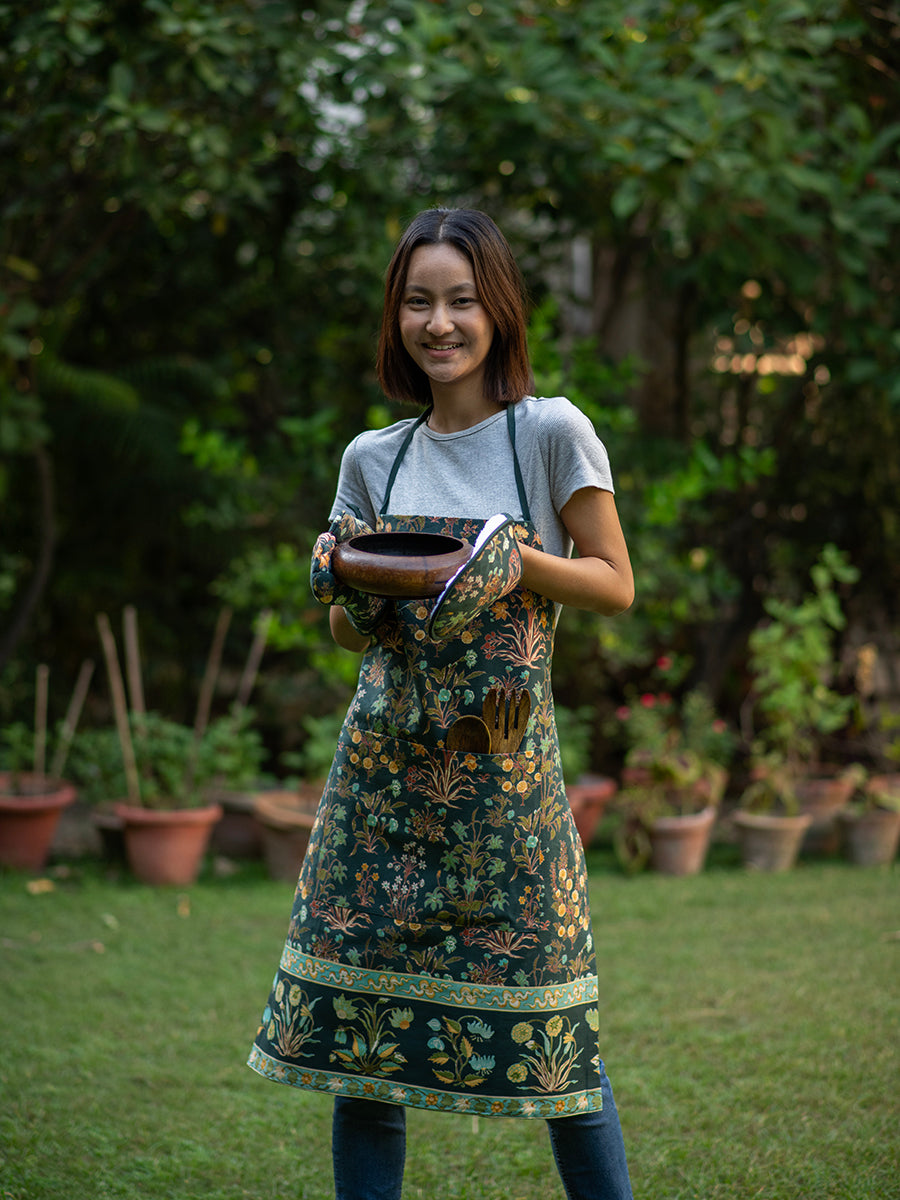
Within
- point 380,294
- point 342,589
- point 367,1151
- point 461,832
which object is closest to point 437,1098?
point 367,1151

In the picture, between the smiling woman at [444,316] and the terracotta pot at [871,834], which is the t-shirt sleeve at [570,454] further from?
the terracotta pot at [871,834]

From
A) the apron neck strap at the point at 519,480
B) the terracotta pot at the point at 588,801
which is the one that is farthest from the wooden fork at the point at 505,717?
the terracotta pot at the point at 588,801

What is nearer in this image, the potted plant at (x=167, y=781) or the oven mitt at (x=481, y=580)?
the oven mitt at (x=481, y=580)

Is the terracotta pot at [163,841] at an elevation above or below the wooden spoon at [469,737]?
below

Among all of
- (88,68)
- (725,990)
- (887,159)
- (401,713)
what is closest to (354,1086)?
(401,713)

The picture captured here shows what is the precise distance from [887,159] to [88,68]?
2948 mm

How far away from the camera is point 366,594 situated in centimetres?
173

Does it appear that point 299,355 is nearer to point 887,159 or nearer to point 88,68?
point 88,68

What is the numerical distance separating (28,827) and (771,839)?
270cm

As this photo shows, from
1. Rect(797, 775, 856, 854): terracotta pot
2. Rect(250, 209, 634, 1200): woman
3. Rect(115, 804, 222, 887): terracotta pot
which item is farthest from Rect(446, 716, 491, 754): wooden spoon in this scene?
Rect(797, 775, 856, 854): terracotta pot

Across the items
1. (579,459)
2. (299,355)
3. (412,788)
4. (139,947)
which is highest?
(299,355)

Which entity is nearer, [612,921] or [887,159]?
[612,921]

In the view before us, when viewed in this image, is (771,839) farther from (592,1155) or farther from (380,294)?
(592,1155)

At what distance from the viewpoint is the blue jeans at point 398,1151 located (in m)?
1.77
